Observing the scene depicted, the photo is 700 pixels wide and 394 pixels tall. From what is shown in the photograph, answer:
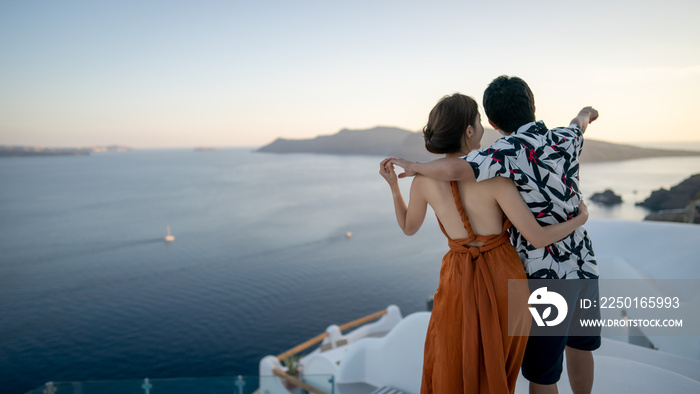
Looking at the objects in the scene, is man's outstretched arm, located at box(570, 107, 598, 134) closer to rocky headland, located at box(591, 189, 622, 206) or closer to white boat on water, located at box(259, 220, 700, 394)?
white boat on water, located at box(259, 220, 700, 394)

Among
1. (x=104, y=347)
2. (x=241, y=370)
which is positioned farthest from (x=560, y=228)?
(x=104, y=347)

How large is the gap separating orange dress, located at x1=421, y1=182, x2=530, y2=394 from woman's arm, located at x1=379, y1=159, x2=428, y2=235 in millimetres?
136

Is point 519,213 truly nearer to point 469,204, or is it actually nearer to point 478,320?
point 469,204

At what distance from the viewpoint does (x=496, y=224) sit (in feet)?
4.77

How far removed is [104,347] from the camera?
75.7 feet

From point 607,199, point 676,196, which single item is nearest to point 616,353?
point 676,196

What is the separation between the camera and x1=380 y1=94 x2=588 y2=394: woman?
139 cm

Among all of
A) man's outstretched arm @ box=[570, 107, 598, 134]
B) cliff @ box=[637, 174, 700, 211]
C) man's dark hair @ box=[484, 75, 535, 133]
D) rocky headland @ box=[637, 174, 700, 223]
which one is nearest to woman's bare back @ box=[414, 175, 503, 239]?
man's dark hair @ box=[484, 75, 535, 133]

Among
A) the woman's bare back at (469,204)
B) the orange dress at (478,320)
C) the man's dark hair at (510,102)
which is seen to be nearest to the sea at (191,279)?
the orange dress at (478,320)

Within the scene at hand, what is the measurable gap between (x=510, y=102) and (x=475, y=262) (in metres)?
0.56

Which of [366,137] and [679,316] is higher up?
[366,137]

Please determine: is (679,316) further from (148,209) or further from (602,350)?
(148,209)

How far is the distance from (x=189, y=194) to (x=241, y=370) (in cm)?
4986

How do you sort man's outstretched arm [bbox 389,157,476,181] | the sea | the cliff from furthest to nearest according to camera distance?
1. the cliff
2. the sea
3. man's outstretched arm [bbox 389,157,476,181]
